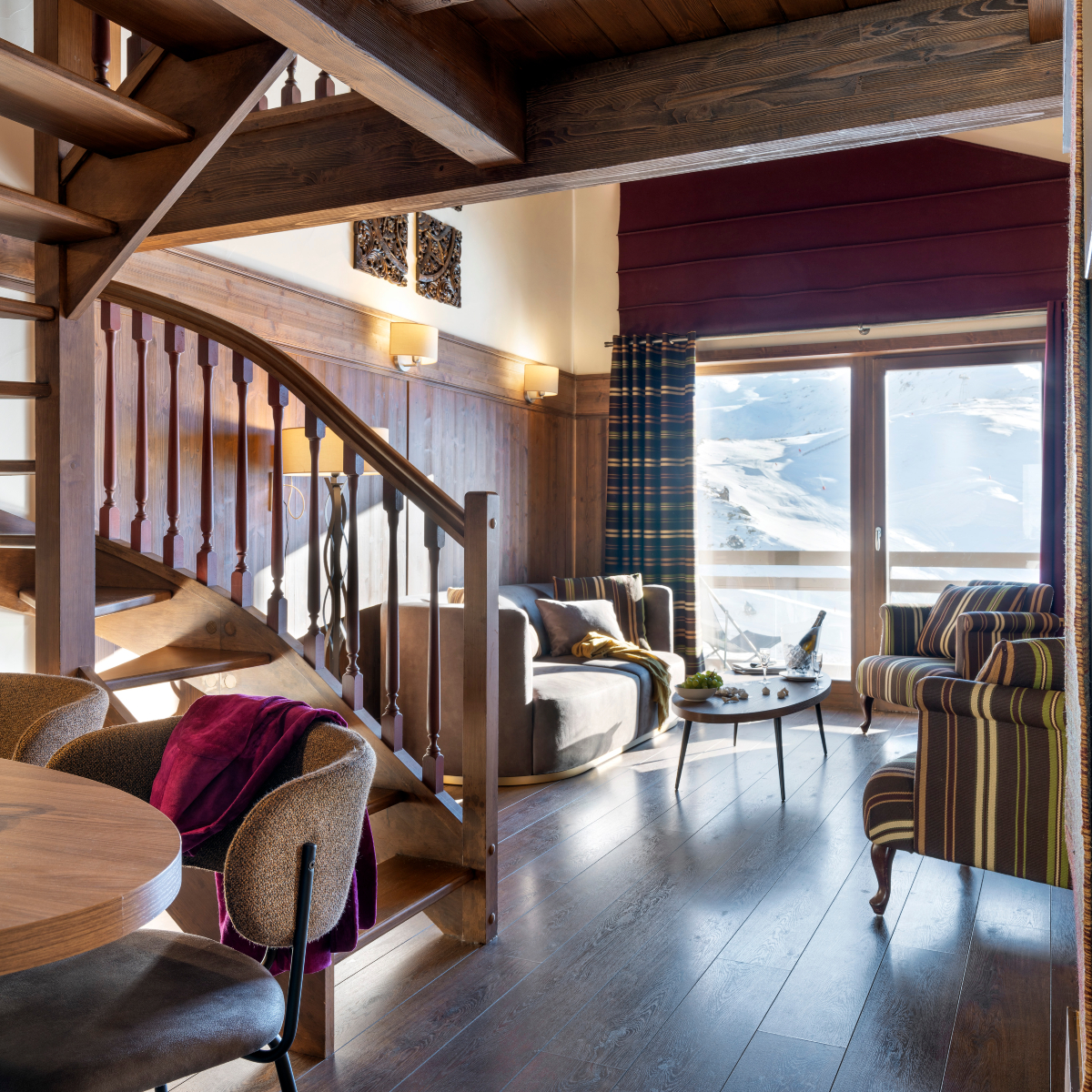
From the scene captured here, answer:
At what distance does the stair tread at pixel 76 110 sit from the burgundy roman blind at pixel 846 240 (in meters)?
5.03

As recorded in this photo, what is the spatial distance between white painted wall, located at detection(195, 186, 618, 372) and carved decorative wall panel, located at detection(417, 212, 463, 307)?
6cm

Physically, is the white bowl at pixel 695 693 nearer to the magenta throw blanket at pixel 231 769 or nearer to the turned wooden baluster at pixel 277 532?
the turned wooden baluster at pixel 277 532

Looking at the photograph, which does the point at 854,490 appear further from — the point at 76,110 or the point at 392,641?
the point at 76,110

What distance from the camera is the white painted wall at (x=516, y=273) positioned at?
4604mm

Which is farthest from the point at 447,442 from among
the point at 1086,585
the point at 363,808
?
the point at 1086,585

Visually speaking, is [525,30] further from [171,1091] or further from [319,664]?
[171,1091]

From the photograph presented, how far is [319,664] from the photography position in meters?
2.80

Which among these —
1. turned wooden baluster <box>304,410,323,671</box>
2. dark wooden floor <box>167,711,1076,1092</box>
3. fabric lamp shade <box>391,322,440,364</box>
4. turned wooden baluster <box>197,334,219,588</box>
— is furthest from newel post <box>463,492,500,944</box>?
fabric lamp shade <box>391,322,440,364</box>

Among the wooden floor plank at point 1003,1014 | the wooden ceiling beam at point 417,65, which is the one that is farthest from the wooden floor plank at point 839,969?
the wooden ceiling beam at point 417,65

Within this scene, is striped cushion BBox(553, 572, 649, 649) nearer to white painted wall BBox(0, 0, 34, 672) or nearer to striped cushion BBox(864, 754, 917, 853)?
striped cushion BBox(864, 754, 917, 853)

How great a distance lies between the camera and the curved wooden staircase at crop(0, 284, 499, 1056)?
267 centimetres

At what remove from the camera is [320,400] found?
2.79 meters

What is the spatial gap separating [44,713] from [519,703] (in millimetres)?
2694

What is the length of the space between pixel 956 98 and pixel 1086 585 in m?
1.95
